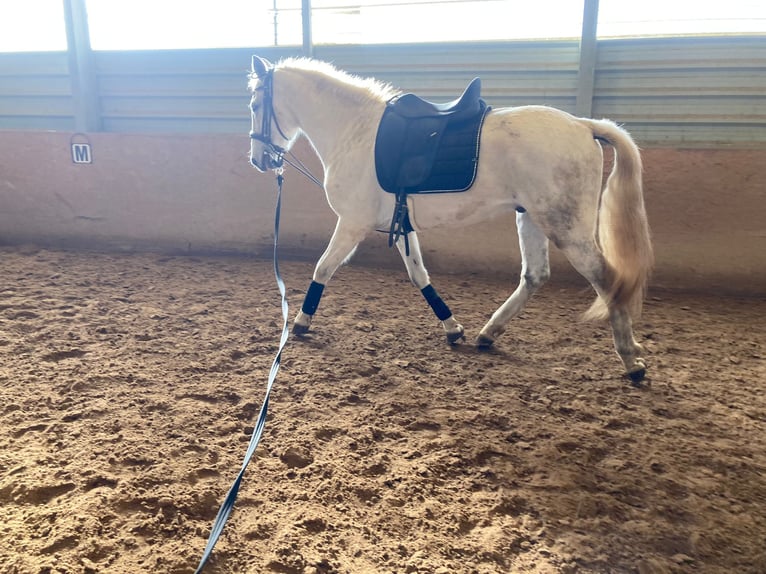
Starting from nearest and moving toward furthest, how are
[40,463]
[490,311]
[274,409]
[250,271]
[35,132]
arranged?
1. [40,463]
2. [274,409]
3. [490,311]
4. [250,271]
5. [35,132]

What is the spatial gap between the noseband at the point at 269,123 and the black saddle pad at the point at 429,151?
0.79 meters

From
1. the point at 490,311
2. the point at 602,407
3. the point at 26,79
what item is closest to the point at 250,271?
the point at 490,311

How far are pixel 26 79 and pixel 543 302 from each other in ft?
21.6

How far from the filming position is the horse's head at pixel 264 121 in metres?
3.20

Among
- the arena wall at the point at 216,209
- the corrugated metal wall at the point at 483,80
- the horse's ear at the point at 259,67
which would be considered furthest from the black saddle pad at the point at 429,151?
the corrugated metal wall at the point at 483,80

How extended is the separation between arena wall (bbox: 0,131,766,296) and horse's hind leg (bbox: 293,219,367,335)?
173 centimetres

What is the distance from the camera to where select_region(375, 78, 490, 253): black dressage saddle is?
2.69m

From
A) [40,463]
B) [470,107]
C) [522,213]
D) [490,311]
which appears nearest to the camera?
[40,463]

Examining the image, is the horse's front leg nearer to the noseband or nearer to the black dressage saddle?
the black dressage saddle

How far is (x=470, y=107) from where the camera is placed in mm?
2738

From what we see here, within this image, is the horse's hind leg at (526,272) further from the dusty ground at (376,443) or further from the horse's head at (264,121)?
the horse's head at (264,121)

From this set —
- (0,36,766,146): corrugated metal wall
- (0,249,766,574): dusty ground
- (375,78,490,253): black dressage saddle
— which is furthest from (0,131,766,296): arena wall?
(375,78,490,253): black dressage saddle

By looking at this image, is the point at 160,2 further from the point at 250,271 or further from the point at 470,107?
the point at 470,107

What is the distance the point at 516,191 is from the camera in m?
2.69
